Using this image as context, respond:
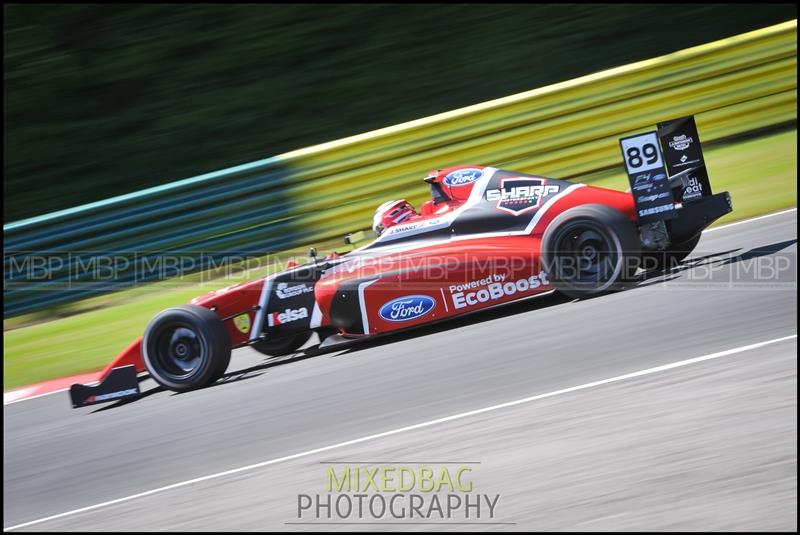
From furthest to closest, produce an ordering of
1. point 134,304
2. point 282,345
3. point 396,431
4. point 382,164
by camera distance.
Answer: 1. point 382,164
2. point 134,304
3. point 282,345
4. point 396,431

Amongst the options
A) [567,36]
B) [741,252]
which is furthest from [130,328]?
[567,36]

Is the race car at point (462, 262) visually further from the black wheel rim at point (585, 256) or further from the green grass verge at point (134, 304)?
the green grass verge at point (134, 304)

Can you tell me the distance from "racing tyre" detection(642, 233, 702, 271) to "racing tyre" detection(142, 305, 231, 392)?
3627 mm

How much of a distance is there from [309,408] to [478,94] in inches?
413

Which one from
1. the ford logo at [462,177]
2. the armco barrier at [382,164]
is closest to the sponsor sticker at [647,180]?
the ford logo at [462,177]

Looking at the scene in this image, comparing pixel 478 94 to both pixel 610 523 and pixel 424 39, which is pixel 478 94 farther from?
pixel 610 523

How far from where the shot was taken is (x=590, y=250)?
6594 millimetres

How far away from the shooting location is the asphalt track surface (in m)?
4.27

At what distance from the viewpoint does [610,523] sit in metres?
3.98

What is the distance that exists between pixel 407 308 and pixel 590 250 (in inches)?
60.0

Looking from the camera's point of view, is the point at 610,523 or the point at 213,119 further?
the point at 213,119

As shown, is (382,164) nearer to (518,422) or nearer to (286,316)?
(286,316)

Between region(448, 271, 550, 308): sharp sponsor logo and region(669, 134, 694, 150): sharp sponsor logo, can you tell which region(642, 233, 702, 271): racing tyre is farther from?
region(448, 271, 550, 308): sharp sponsor logo

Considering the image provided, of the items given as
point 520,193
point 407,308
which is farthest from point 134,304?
point 520,193
